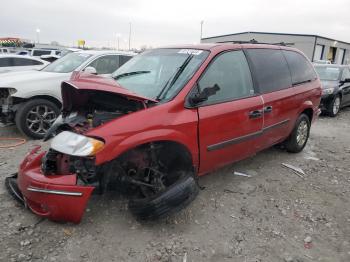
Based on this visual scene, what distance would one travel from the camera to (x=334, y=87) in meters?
9.79

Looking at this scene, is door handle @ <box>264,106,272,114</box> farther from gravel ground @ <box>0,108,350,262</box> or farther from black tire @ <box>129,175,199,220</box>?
black tire @ <box>129,175,199,220</box>

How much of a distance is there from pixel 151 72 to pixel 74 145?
1.45m

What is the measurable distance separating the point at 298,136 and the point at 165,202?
3336 millimetres

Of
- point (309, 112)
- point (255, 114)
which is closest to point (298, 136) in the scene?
point (309, 112)

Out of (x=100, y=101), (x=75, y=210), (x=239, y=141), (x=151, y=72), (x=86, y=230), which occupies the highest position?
(x=151, y=72)

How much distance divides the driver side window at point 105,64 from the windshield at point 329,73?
6996mm

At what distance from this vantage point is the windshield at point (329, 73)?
10604mm

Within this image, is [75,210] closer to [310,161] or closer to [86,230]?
[86,230]

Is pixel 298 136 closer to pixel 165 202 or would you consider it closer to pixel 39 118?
pixel 165 202

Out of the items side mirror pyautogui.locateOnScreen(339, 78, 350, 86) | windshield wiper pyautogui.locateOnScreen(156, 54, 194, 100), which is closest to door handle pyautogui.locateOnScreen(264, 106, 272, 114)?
windshield wiper pyautogui.locateOnScreen(156, 54, 194, 100)

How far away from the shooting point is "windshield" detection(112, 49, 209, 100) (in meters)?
3.47

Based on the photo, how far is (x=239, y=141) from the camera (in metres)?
3.97

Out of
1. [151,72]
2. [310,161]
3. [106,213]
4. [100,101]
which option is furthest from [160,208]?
[310,161]

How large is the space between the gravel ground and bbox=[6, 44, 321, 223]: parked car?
0.68ft
